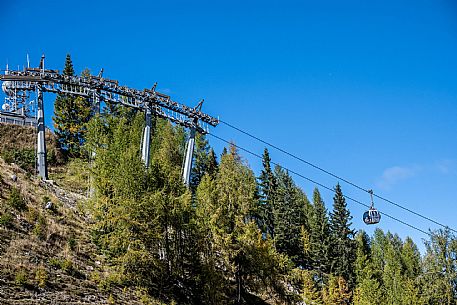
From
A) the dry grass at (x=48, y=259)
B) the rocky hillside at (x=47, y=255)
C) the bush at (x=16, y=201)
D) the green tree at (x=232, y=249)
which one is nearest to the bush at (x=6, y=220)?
the rocky hillside at (x=47, y=255)

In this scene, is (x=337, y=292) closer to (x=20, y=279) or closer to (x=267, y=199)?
(x=267, y=199)

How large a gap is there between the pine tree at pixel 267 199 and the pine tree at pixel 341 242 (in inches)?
334

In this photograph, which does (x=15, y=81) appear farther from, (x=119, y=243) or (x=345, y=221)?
(x=345, y=221)

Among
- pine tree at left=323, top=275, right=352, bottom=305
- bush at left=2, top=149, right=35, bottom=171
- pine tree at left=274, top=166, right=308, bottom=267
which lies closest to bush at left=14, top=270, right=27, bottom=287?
bush at left=2, top=149, right=35, bottom=171

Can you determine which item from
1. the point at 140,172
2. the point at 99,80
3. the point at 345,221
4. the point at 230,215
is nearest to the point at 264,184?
the point at 345,221

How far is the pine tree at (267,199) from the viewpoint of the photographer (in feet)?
195

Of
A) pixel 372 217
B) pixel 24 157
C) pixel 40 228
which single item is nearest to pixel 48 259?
pixel 40 228

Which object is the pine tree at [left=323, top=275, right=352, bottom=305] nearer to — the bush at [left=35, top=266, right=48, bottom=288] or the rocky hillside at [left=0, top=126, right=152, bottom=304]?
the rocky hillside at [left=0, top=126, right=152, bottom=304]

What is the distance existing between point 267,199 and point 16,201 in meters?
40.9

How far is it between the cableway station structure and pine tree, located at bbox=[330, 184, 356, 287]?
23.6m

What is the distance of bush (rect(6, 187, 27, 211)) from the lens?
25297 millimetres

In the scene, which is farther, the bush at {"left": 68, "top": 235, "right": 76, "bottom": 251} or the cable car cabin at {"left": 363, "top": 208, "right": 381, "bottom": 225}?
the bush at {"left": 68, "top": 235, "right": 76, "bottom": 251}

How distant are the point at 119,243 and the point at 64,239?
3.98 meters

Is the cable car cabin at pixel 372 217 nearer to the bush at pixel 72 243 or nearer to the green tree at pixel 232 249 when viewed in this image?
the green tree at pixel 232 249
